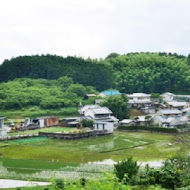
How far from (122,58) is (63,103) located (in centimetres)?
2824

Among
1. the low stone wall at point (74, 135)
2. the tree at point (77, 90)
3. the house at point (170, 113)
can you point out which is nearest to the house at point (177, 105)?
the house at point (170, 113)

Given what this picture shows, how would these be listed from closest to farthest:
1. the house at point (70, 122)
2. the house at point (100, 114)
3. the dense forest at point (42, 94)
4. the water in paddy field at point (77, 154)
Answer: the water in paddy field at point (77, 154) → the house at point (70, 122) → the house at point (100, 114) → the dense forest at point (42, 94)

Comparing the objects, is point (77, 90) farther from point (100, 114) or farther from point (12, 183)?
point (12, 183)

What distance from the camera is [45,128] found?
48.2 m

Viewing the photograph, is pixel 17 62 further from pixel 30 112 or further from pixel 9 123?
pixel 9 123

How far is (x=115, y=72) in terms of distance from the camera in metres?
79.4

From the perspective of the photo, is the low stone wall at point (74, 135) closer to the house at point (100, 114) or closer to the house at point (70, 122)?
the house at point (100, 114)

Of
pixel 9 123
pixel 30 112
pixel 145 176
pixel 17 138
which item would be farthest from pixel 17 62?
pixel 145 176

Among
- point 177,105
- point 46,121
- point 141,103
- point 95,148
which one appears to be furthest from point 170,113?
point 95,148

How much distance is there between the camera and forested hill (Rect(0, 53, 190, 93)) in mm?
75375

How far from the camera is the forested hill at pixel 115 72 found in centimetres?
7538

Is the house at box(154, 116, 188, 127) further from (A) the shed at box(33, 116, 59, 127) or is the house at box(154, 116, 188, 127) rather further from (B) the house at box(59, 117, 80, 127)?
(A) the shed at box(33, 116, 59, 127)

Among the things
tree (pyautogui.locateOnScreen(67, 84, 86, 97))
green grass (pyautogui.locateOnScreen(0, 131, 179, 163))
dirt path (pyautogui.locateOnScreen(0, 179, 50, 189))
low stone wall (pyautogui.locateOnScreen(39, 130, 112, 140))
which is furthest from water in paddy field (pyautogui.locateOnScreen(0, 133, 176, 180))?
tree (pyautogui.locateOnScreen(67, 84, 86, 97))

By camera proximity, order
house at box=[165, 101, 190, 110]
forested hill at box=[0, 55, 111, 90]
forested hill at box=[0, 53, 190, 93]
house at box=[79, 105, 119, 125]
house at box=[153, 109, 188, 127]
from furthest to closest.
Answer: forested hill at box=[0, 55, 111, 90]
forested hill at box=[0, 53, 190, 93]
house at box=[165, 101, 190, 110]
house at box=[79, 105, 119, 125]
house at box=[153, 109, 188, 127]
